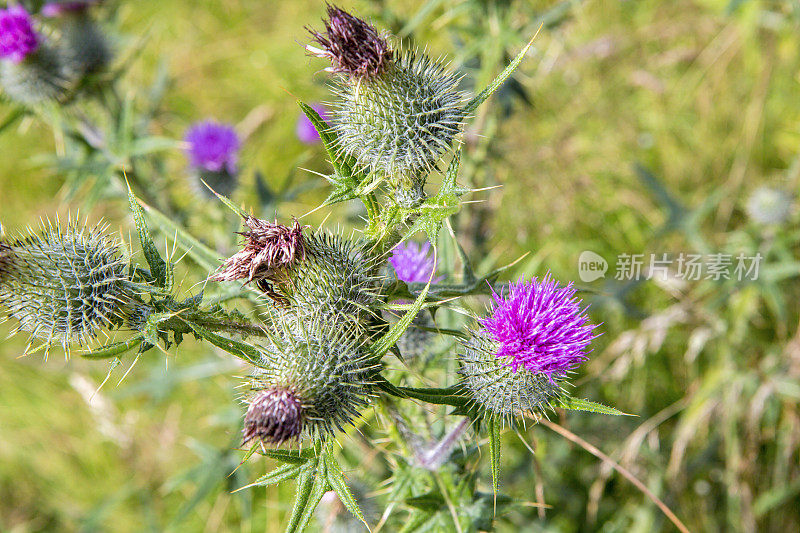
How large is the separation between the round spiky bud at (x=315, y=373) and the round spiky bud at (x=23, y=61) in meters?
2.72

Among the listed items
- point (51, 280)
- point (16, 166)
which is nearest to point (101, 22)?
point (16, 166)

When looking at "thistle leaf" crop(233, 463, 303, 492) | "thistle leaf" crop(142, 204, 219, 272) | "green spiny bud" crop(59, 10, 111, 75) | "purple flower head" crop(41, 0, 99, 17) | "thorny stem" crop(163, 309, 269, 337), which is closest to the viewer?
"thistle leaf" crop(233, 463, 303, 492)

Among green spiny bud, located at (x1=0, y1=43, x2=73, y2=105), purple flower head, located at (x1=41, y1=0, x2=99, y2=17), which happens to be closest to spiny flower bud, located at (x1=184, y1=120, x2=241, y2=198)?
green spiny bud, located at (x1=0, y1=43, x2=73, y2=105)

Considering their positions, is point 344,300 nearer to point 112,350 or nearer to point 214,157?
point 112,350

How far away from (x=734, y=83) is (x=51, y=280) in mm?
5705

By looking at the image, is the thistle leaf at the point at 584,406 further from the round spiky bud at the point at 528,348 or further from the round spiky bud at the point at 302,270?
the round spiky bud at the point at 302,270

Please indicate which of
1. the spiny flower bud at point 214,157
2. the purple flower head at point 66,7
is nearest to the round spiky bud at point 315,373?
the spiny flower bud at point 214,157

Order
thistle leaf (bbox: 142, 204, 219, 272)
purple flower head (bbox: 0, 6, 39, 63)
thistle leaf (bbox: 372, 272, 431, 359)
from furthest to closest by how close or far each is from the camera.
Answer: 1. purple flower head (bbox: 0, 6, 39, 63)
2. thistle leaf (bbox: 142, 204, 219, 272)
3. thistle leaf (bbox: 372, 272, 431, 359)

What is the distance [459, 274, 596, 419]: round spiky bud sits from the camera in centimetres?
187

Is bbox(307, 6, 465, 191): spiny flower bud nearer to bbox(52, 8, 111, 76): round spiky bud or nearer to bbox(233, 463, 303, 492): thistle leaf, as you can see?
bbox(233, 463, 303, 492): thistle leaf

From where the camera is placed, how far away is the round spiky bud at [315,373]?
1.74 metres

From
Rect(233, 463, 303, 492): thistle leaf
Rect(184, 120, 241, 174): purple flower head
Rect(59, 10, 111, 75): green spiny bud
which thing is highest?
Rect(59, 10, 111, 75): green spiny bud

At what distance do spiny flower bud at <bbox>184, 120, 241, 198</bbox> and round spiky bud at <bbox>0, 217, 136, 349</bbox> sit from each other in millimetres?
2187

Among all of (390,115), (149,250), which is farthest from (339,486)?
(390,115)
